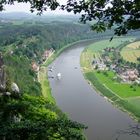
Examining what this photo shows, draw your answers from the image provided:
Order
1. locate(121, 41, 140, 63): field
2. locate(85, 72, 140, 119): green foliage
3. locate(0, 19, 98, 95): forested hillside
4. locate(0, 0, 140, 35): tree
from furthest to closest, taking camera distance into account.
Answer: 1. locate(121, 41, 140, 63): field
2. locate(0, 19, 98, 95): forested hillside
3. locate(85, 72, 140, 119): green foliage
4. locate(0, 0, 140, 35): tree

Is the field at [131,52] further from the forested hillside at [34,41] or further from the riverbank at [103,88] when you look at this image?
the forested hillside at [34,41]

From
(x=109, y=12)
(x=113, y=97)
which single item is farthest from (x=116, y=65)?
(x=109, y=12)

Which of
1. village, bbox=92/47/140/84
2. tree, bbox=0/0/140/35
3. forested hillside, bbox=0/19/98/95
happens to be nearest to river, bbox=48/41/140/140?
forested hillside, bbox=0/19/98/95

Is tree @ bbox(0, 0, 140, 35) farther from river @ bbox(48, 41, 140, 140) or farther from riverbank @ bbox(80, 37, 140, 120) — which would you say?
riverbank @ bbox(80, 37, 140, 120)

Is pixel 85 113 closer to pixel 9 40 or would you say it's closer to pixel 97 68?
pixel 97 68

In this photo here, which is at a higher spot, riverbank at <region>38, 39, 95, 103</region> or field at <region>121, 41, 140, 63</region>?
field at <region>121, 41, 140, 63</region>

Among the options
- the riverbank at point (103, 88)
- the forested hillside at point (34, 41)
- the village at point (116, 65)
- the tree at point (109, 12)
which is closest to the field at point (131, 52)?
the village at point (116, 65)
